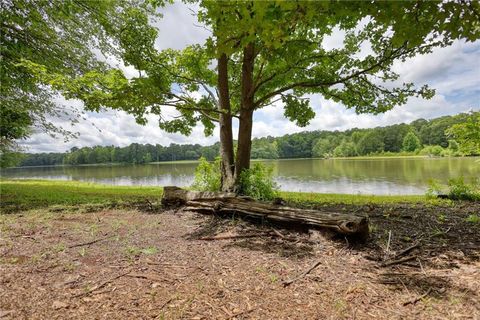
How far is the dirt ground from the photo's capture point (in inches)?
95.7

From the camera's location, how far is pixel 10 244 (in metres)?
3.88

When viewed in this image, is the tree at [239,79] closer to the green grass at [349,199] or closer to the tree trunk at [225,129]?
the tree trunk at [225,129]

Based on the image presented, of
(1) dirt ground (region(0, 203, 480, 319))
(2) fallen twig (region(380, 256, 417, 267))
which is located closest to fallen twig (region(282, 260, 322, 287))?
(1) dirt ground (region(0, 203, 480, 319))

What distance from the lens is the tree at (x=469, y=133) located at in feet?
26.4

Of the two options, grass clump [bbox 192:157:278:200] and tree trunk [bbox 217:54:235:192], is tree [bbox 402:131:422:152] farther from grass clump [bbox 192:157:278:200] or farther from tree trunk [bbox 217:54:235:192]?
tree trunk [bbox 217:54:235:192]

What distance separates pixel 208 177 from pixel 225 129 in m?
1.56

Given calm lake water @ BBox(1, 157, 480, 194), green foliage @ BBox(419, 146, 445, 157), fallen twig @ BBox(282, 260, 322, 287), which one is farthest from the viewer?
green foliage @ BBox(419, 146, 445, 157)

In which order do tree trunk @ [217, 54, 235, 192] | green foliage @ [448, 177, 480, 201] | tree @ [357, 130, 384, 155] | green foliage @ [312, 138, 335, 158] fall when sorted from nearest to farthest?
1. tree trunk @ [217, 54, 235, 192]
2. green foliage @ [448, 177, 480, 201]
3. tree @ [357, 130, 384, 155]
4. green foliage @ [312, 138, 335, 158]

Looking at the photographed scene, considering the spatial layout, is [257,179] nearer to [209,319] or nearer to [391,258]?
[391,258]

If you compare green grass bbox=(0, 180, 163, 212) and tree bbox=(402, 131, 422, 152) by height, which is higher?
tree bbox=(402, 131, 422, 152)

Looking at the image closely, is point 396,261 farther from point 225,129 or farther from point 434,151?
point 434,151

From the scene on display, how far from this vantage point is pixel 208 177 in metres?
7.83

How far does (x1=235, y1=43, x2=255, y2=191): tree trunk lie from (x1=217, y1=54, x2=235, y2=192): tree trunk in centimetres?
21

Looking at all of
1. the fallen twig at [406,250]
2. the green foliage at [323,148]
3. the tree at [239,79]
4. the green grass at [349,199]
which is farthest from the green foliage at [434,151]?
the fallen twig at [406,250]
